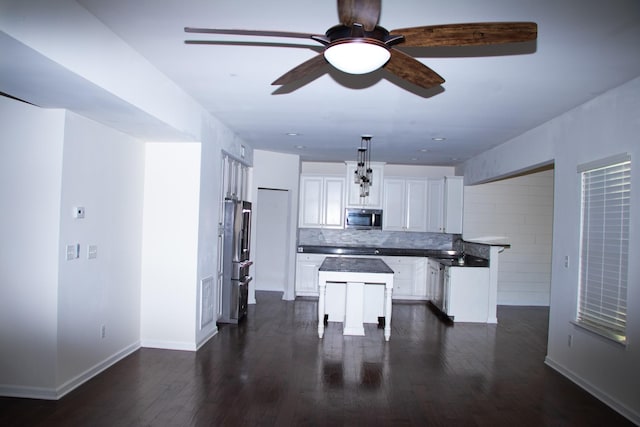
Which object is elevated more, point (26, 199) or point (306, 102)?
point (306, 102)

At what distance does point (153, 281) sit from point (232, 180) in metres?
2.03

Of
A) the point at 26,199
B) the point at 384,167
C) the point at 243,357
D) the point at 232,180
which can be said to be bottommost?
the point at 243,357

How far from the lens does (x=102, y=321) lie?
402 centimetres

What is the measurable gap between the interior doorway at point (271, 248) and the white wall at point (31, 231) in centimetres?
524

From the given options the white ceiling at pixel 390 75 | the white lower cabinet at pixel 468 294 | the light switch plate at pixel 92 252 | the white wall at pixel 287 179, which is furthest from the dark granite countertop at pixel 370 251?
the light switch plate at pixel 92 252

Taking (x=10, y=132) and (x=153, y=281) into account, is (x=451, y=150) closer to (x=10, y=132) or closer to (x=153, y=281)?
(x=153, y=281)

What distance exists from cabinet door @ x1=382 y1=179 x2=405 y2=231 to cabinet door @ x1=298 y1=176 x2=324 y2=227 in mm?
1267

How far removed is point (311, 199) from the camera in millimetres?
8406

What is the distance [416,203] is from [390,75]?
5169 mm

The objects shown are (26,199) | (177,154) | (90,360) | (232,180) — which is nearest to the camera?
(26,199)

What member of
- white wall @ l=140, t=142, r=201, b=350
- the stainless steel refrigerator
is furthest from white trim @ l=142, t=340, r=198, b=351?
the stainless steel refrigerator

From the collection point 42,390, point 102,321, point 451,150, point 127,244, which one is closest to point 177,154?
point 127,244

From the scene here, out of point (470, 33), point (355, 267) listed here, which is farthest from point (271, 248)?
point (470, 33)

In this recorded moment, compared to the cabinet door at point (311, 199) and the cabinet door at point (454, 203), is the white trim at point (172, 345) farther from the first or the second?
the cabinet door at point (454, 203)
